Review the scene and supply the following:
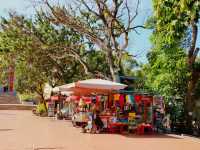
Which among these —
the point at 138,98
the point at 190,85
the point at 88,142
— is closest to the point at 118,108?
the point at 138,98

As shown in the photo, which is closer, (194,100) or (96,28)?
(194,100)

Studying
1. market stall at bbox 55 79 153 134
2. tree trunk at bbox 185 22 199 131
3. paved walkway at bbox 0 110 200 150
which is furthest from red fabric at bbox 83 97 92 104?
tree trunk at bbox 185 22 199 131

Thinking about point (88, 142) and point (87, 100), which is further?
point (87, 100)

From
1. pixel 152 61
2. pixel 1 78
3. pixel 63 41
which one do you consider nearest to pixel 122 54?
pixel 152 61

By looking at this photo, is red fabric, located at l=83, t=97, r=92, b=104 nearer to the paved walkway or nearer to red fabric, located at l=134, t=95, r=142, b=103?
red fabric, located at l=134, t=95, r=142, b=103

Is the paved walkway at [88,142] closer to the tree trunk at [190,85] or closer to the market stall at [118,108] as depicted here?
the market stall at [118,108]

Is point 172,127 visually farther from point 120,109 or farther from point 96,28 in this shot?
point 96,28

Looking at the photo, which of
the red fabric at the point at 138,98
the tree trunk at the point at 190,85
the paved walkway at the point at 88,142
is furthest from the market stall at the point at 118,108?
the tree trunk at the point at 190,85

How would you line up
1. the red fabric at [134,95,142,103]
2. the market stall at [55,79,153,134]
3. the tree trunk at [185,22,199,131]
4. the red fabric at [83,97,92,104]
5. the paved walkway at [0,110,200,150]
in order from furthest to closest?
the tree trunk at [185,22,199,131] < the red fabric at [83,97,92,104] < the red fabric at [134,95,142,103] < the market stall at [55,79,153,134] < the paved walkway at [0,110,200,150]

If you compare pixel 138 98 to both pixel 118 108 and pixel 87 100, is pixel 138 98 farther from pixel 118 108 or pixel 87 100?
pixel 87 100

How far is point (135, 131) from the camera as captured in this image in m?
18.3

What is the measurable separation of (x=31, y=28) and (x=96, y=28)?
5.72 meters

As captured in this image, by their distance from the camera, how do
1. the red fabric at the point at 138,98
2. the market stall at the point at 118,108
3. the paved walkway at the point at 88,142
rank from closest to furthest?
the paved walkway at the point at 88,142, the market stall at the point at 118,108, the red fabric at the point at 138,98

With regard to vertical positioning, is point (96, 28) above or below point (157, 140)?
above
